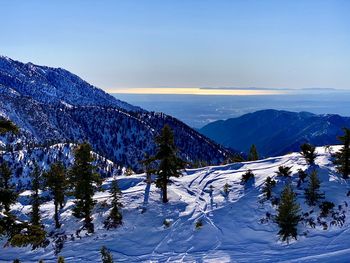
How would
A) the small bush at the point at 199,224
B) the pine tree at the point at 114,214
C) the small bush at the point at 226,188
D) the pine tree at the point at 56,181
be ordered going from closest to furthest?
1. the small bush at the point at 199,224
2. the pine tree at the point at 114,214
3. the pine tree at the point at 56,181
4. the small bush at the point at 226,188

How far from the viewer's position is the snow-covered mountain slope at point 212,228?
117ft

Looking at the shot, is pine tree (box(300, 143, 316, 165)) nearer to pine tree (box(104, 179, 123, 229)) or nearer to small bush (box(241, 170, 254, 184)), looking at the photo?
small bush (box(241, 170, 254, 184))

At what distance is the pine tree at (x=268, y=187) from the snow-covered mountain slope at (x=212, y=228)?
0.74 meters

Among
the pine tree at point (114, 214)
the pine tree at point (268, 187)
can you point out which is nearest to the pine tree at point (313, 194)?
the pine tree at point (268, 187)

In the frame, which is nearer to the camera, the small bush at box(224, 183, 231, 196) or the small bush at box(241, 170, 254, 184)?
the small bush at box(224, 183, 231, 196)

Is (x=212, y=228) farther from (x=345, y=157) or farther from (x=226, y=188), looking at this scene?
(x=345, y=157)

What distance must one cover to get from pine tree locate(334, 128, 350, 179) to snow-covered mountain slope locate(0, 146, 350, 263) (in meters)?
1.34

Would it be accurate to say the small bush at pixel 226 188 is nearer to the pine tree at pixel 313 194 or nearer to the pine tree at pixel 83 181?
the pine tree at pixel 313 194

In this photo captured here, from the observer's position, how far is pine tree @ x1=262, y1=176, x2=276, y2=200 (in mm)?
45469

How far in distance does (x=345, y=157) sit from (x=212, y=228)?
67.4ft

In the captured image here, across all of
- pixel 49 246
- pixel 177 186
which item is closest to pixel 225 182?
pixel 177 186

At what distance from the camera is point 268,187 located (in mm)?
46000

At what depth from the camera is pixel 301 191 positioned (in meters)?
45.2

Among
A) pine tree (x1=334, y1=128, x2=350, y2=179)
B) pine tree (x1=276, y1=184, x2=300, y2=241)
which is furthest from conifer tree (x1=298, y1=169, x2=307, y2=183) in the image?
pine tree (x1=276, y1=184, x2=300, y2=241)
